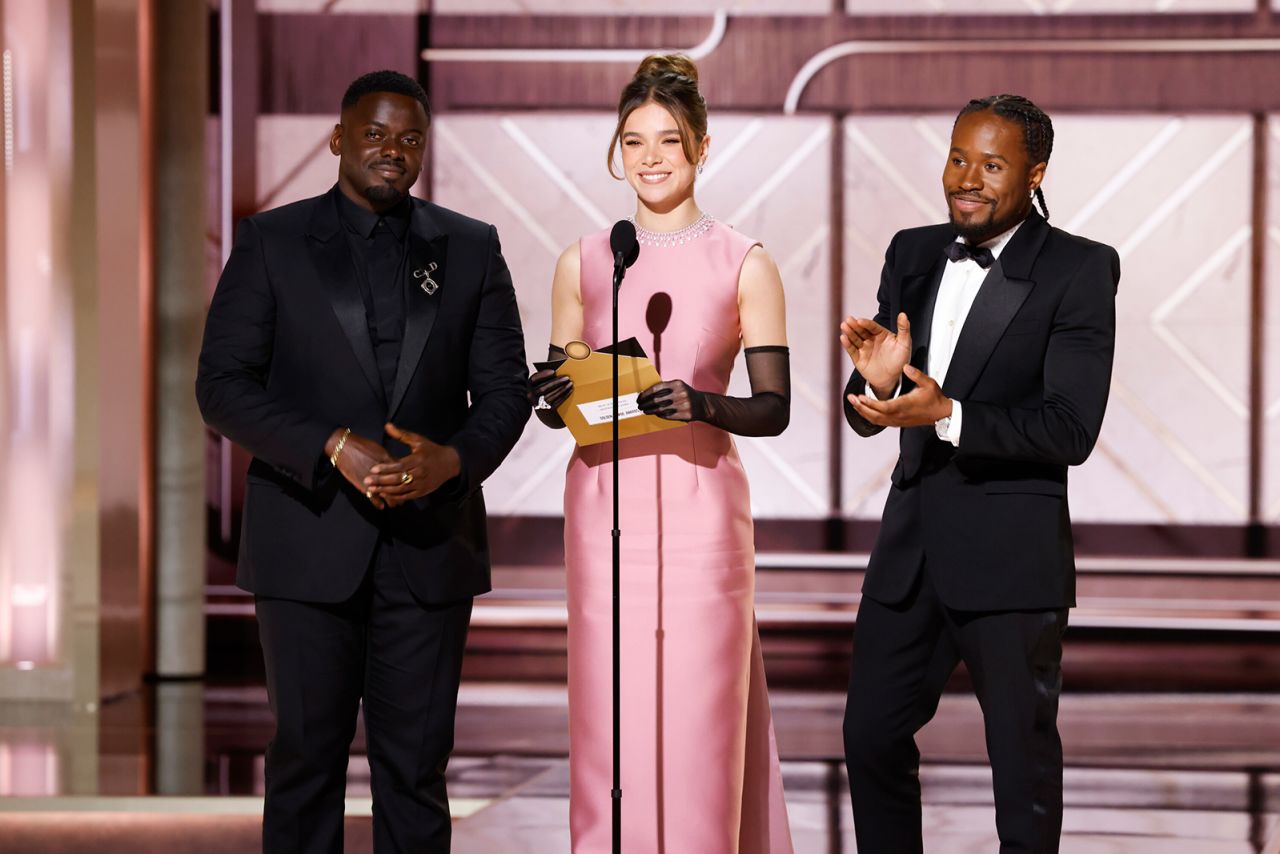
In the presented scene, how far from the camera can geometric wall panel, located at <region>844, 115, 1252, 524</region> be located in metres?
5.89

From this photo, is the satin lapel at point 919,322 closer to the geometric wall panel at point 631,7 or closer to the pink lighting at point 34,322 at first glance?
the geometric wall panel at point 631,7

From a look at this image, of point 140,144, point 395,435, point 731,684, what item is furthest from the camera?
point 140,144

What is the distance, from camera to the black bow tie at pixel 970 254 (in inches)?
100

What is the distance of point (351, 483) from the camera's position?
252 centimetres

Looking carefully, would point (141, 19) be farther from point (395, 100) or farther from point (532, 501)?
point (395, 100)

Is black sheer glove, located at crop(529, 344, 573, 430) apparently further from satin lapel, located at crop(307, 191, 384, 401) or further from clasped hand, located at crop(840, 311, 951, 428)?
clasped hand, located at crop(840, 311, 951, 428)

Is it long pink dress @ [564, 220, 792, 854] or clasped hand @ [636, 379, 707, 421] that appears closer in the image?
clasped hand @ [636, 379, 707, 421]

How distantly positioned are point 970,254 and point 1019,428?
1.10 ft

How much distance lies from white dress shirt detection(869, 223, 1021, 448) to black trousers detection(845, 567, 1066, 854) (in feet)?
1.17

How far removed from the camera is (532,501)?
6.12 metres

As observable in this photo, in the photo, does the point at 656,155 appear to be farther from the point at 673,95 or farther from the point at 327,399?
the point at 327,399

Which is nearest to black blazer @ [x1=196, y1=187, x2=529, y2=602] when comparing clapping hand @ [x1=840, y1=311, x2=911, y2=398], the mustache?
clapping hand @ [x1=840, y1=311, x2=911, y2=398]

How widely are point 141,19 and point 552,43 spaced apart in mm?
1624

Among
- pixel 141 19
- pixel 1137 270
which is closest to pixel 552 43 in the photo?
pixel 141 19
